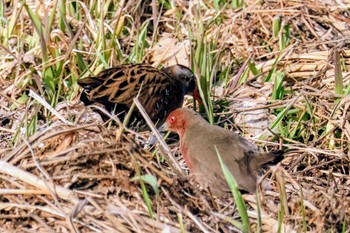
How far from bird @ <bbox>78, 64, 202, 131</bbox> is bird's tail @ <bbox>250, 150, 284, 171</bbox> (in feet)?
3.42

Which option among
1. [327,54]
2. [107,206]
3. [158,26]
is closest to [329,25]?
[327,54]

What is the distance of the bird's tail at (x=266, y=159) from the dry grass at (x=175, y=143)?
5.2 inches

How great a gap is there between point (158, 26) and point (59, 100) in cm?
157

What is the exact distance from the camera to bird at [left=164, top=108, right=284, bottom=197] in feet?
18.2

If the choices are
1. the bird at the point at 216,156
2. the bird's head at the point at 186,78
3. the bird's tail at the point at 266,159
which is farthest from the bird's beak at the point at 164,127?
the bird's tail at the point at 266,159

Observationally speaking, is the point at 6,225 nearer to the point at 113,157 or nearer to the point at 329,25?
the point at 113,157

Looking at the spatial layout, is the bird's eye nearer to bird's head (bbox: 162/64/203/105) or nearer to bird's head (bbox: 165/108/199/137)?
bird's head (bbox: 165/108/199/137)

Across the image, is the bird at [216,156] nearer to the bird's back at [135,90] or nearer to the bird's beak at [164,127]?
the bird's beak at [164,127]

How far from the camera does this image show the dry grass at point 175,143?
189 inches

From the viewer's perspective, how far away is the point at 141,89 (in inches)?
263

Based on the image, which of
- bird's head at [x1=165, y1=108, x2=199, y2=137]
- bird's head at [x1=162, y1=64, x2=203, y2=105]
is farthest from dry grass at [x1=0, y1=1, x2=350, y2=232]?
bird's head at [x1=165, y1=108, x2=199, y2=137]

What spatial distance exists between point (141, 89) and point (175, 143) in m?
0.50

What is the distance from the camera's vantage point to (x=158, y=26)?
8.34 m

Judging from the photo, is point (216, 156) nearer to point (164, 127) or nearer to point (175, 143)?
point (164, 127)
